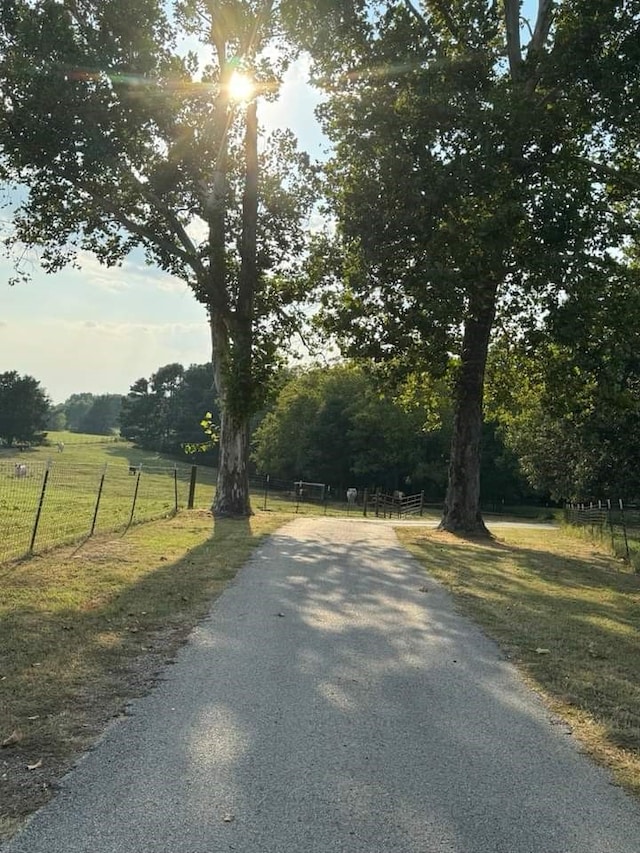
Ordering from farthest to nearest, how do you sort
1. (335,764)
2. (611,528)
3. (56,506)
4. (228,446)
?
(228,446)
(611,528)
(56,506)
(335,764)

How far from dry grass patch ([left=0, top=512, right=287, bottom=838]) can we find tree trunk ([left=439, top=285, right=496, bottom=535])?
9220 mm

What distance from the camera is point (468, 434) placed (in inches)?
784

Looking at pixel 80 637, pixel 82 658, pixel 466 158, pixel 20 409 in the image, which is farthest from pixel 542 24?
pixel 20 409

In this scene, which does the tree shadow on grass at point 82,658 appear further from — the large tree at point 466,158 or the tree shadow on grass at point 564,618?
the large tree at point 466,158

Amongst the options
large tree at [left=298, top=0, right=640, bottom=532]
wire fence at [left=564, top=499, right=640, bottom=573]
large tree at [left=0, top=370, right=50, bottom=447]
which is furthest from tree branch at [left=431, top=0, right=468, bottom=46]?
large tree at [left=0, top=370, right=50, bottom=447]

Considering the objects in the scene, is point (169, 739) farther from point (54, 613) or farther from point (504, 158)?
point (504, 158)

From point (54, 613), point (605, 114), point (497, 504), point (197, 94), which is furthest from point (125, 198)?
point (497, 504)

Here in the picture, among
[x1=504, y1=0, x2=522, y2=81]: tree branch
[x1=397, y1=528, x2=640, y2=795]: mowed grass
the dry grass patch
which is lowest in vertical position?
the dry grass patch

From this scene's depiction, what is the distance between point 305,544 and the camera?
1459 centimetres

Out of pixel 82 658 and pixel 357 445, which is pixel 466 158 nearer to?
pixel 82 658

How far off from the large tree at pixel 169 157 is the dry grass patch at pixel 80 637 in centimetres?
966

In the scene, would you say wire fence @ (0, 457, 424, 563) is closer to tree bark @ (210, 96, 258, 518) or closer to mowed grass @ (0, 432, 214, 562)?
mowed grass @ (0, 432, 214, 562)

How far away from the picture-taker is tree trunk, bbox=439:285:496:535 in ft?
64.1

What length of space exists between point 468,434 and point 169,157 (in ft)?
37.8
